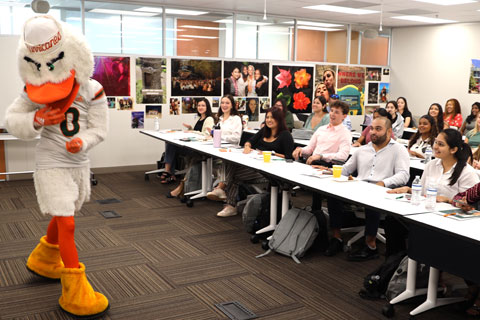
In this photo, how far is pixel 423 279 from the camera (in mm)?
3385

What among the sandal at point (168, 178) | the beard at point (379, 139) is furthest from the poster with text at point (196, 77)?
the beard at point (379, 139)

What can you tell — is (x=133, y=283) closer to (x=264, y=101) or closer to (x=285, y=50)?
(x=264, y=101)

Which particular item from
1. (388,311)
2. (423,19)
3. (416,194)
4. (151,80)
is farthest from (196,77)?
(388,311)

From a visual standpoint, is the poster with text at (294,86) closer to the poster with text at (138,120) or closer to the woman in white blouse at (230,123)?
the poster with text at (138,120)

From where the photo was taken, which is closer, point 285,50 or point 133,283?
point 133,283

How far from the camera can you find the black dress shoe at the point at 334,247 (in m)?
4.44

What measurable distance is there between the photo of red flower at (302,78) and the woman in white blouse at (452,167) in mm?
6462

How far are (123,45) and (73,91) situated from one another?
5445 mm

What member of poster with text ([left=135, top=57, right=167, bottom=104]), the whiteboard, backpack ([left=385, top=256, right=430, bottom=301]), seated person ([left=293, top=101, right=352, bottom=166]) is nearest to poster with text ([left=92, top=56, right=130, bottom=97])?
poster with text ([left=135, top=57, right=167, bottom=104])

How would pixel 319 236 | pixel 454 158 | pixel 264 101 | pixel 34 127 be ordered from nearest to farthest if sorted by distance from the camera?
pixel 34 127 → pixel 454 158 → pixel 319 236 → pixel 264 101

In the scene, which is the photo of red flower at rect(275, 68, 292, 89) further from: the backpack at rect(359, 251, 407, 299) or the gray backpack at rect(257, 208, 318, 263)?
the backpack at rect(359, 251, 407, 299)

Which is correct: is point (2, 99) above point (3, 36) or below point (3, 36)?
below

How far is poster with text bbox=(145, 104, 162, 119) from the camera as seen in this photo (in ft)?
28.2

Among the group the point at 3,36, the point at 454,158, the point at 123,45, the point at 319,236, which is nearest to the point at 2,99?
the point at 3,36
